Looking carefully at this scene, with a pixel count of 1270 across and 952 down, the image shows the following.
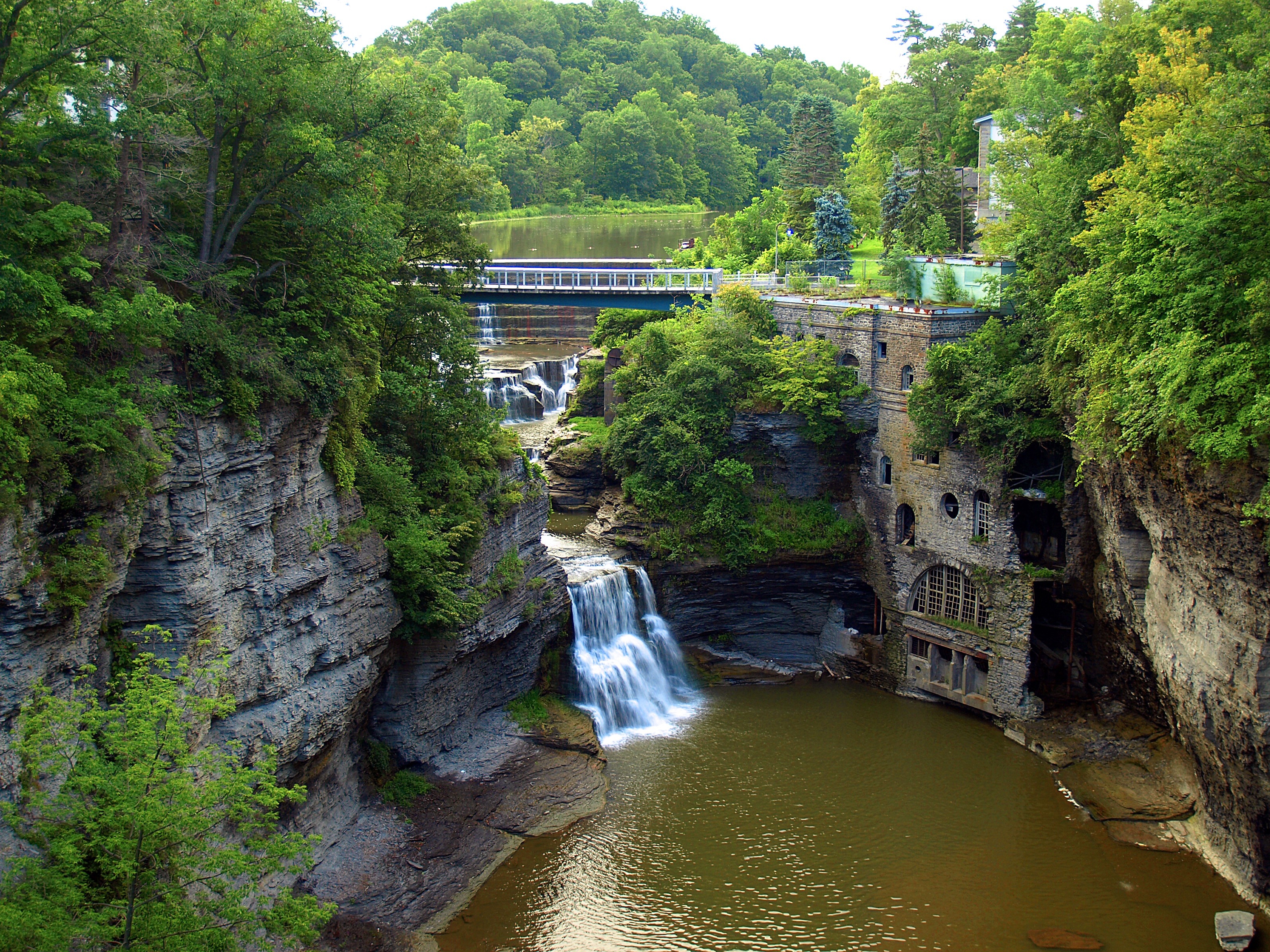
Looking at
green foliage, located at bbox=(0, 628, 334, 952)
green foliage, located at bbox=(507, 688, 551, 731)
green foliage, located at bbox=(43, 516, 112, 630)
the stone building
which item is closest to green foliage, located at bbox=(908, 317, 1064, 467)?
the stone building

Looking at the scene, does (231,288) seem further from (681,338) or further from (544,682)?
(681,338)

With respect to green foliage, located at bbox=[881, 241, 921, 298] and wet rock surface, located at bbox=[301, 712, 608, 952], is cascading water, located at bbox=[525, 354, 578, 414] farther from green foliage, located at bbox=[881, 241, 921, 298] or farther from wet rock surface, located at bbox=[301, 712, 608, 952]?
wet rock surface, located at bbox=[301, 712, 608, 952]

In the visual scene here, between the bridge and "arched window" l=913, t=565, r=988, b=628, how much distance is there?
16.9m

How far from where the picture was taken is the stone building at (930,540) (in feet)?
120

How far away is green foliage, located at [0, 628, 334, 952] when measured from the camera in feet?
52.2

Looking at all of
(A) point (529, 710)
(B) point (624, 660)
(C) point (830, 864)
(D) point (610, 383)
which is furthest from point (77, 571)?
(D) point (610, 383)

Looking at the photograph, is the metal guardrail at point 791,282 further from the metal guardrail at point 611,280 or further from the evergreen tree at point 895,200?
the evergreen tree at point 895,200

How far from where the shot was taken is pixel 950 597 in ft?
127

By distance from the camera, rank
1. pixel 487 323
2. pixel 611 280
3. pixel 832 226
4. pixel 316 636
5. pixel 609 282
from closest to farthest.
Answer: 1. pixel 316 636
2. pixel 611 280
3. pixel 832 226
4. pixel 609 282
5. pixel 487 323

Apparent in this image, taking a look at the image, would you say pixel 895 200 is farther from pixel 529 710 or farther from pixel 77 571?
pixel 77 571

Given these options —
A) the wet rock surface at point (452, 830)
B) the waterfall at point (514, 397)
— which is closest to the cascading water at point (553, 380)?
the waterfall at point (514, 397)

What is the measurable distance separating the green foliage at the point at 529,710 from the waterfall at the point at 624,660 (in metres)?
1.74

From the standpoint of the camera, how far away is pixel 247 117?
2433 centimetres

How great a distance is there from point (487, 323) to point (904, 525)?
36044mm
